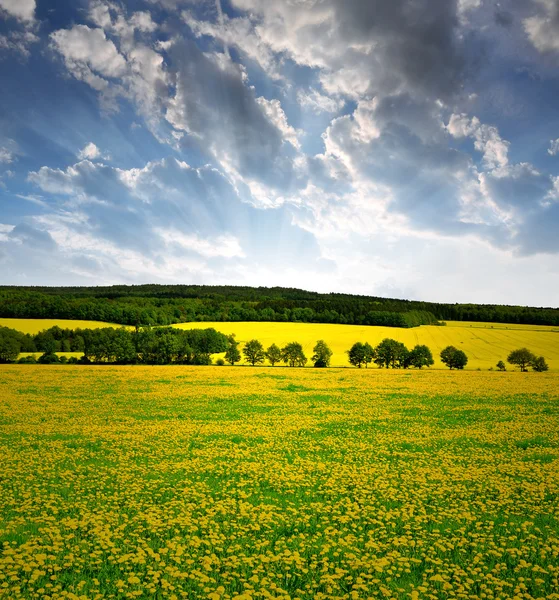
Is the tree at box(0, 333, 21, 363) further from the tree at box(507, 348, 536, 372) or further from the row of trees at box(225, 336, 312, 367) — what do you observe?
the tree at box(507, 348, 536, 372)

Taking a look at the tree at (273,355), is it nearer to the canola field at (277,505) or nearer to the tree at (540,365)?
the tree at (540,365)

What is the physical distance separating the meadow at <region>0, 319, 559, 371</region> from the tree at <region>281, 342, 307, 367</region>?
23.8 feet

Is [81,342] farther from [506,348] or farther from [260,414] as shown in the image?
[506,348]

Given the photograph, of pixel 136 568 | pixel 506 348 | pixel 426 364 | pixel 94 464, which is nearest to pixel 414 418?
pixel 94 464

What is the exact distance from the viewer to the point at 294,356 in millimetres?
83875

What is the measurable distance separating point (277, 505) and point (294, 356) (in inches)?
2824

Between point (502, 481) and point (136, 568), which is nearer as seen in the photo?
point (136, 568)

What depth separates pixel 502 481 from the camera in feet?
48.9

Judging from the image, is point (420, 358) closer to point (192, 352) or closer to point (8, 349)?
point (192, 352)

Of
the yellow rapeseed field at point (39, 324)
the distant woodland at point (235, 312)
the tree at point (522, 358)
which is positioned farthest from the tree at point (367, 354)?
the yellow rapeseed field at point (39, 324)

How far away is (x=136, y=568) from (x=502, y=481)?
1262 centimetres

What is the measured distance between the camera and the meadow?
93.6 metres

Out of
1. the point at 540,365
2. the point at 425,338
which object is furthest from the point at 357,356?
the point at 425,338

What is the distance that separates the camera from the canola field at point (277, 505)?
845 cm
